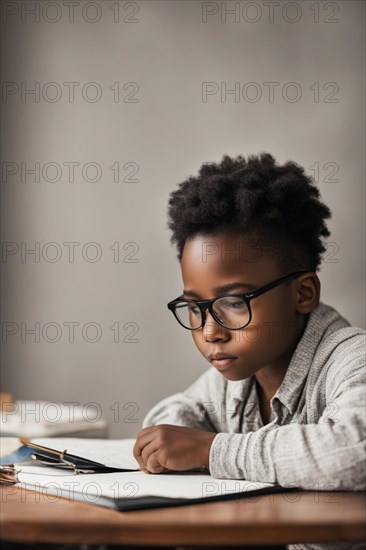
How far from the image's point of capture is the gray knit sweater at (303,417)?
911 millimetres

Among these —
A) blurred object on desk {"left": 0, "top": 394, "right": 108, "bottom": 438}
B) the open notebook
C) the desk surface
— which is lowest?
the desk surface

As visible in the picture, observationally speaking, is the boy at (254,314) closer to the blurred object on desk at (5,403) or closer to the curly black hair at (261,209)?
the curly black hair at (261,209)

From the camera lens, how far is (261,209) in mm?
1229

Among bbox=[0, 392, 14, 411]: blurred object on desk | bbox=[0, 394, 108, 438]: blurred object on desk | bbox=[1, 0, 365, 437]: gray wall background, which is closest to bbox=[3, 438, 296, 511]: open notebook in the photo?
bbox=[0, 394, 108, 438]: blurred object on desk

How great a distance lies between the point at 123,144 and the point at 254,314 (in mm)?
1305

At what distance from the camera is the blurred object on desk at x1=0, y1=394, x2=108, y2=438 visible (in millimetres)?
1609

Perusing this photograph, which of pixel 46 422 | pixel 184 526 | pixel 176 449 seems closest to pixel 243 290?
pixel 176 449

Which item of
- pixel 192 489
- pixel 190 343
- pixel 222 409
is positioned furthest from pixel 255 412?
pixel 190 343

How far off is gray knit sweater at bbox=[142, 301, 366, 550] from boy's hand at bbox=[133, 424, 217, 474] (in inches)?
1.0

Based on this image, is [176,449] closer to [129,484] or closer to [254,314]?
[129,484]

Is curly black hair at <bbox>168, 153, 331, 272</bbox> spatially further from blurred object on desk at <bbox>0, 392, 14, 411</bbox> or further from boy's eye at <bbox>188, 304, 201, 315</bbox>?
blurred object on desk at <bbox>0, 392, 14, 411</bbox>

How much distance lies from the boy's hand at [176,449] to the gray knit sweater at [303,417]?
0.08 feet

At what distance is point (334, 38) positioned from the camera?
2.08 metres

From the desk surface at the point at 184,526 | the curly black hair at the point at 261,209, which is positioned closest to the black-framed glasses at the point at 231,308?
the curly black hair at the point at 261,209
